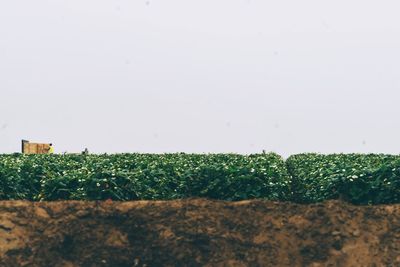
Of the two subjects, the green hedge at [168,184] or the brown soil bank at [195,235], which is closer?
the brown soil bank at [195,235]

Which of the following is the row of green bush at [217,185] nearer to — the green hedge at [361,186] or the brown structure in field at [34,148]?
the green hedge at [361,186]

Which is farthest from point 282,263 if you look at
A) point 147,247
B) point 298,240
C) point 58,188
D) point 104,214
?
point 58,188

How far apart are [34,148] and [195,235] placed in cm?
2674

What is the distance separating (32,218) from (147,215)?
1.95 metres

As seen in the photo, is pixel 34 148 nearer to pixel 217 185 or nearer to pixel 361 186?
pixel 217 185

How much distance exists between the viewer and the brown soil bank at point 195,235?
10.1m

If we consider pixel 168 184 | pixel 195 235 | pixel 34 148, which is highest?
pixel 34 148

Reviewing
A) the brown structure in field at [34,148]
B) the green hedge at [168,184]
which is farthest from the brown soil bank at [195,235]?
the brown structure in field at [34,148]

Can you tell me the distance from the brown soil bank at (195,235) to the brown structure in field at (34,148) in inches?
953

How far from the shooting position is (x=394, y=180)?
35.7 feet

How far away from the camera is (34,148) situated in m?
35.1

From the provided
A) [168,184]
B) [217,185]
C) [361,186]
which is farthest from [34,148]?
[361,186]

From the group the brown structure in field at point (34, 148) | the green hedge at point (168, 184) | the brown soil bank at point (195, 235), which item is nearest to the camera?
the brown soil bank at point (195, 235)

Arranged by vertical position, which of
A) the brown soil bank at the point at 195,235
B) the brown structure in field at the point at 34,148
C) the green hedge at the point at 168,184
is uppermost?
the brown structure in field at the point at 34,148
